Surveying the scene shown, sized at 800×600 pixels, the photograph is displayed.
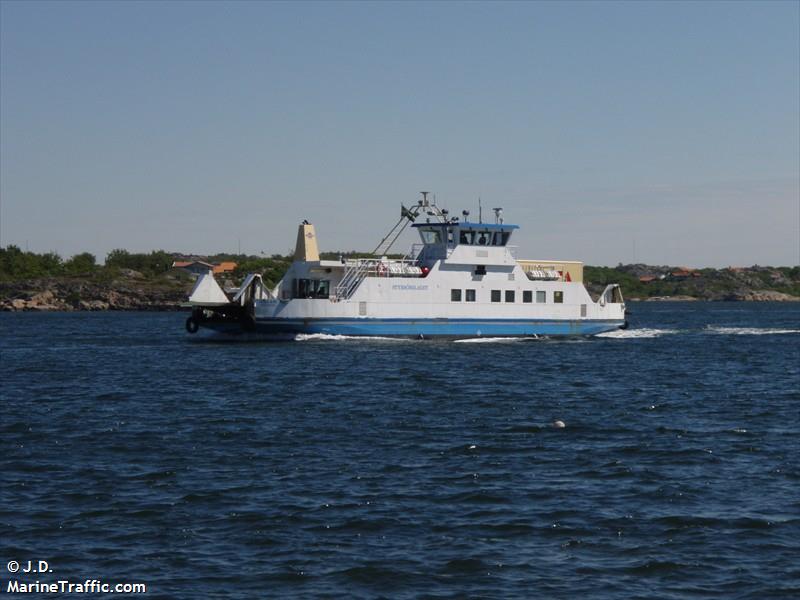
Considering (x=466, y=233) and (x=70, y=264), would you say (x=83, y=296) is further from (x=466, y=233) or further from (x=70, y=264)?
(x=466, y=233)

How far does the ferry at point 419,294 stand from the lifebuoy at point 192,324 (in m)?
0.06

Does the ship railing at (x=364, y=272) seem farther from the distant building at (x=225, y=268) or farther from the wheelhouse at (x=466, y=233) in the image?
the distant building at (x=225, y=268)

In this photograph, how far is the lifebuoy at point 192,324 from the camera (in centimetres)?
5606

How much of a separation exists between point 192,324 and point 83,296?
87384 mm

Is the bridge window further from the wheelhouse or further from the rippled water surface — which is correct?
the rippled water surface

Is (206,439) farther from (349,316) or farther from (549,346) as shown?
(549,346)

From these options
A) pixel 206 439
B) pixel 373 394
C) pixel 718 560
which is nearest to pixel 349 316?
pixel 373 394

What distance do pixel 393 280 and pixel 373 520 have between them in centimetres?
3802

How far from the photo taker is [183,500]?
1844 centimetres

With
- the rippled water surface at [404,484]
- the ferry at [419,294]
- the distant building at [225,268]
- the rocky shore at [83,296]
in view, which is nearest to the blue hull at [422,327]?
the ferry at [419,294]

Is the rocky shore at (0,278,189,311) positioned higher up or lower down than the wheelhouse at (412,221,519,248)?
lower down

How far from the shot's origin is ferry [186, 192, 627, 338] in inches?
2126

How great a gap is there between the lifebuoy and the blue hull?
0.96 metres

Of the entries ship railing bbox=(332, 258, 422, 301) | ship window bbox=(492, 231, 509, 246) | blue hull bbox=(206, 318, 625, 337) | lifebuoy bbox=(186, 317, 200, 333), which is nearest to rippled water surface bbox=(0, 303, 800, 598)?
blue hull bbox=(206, 318, 625, 337)
